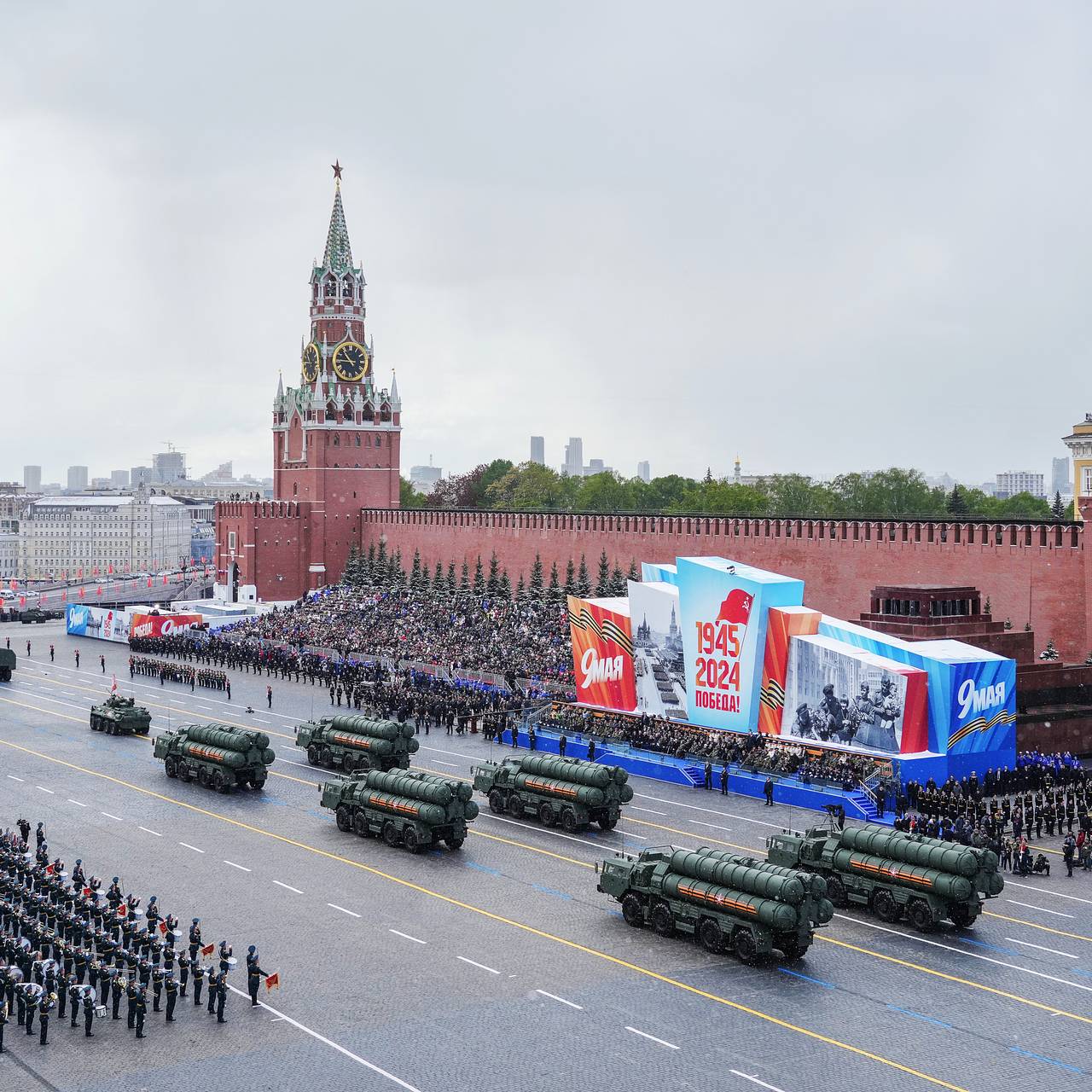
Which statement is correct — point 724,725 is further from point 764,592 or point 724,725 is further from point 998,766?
point 998,766

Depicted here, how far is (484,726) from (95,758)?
12487mm

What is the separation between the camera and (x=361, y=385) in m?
92.2

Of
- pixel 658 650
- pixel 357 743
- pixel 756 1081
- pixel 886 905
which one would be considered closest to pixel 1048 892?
pixel 886 905

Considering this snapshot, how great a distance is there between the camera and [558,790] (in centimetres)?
3388

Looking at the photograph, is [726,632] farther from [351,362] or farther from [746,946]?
[351,362]

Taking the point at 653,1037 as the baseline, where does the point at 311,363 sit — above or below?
above

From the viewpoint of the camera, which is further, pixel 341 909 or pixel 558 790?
pixel 558 790

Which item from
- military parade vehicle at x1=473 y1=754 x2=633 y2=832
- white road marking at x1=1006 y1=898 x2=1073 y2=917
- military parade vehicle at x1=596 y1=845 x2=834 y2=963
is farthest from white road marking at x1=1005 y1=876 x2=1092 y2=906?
military parade vehicle at x1=473 y1=754 x2=633 y2=832

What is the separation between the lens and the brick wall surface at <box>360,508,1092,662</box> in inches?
1948

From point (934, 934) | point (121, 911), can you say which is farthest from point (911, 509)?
point (121, 911)

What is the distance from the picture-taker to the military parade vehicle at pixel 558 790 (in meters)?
33.4

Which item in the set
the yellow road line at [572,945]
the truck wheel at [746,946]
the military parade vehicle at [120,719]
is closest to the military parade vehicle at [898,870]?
the truck wheel at [746,946]

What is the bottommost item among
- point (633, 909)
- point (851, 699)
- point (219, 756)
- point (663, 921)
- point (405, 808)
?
point (663, 921)

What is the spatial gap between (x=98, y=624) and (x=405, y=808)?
5478 centimetres
